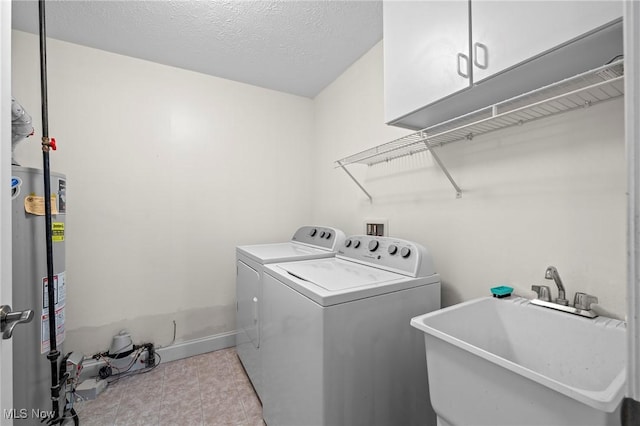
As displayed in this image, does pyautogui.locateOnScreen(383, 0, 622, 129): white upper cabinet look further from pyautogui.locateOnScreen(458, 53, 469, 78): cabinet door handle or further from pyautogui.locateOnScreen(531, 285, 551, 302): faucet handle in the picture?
pyautogui.locateOnScreen(531, 285, 551, 302): faucet handle

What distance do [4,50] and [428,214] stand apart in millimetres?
1870

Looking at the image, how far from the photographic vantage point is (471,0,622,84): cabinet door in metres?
0.71

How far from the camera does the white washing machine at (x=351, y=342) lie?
1049 mm

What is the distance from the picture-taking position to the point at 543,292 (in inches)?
42.0

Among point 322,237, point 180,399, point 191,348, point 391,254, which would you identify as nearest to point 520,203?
point 391,254

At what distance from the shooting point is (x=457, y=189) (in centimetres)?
144

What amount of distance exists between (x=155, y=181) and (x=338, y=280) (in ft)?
6.37

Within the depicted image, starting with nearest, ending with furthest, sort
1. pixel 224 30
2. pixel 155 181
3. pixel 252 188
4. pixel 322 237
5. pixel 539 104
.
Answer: pixel 539 104
pixel 224 30
pixel 322 237
pixel 155 181
pixel 252 188

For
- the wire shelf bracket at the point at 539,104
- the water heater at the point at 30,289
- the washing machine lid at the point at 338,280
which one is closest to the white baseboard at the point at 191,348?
the water heater at the point at 30,289

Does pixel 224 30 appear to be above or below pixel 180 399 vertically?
above

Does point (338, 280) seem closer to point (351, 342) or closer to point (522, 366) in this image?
point (351, 342)

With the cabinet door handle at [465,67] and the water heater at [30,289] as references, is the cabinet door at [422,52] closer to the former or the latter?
the cabinet door handle at [465,67]

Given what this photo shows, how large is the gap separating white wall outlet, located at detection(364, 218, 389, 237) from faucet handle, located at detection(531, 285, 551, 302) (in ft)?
3.04

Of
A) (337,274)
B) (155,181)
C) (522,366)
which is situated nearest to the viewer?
(522,366)
